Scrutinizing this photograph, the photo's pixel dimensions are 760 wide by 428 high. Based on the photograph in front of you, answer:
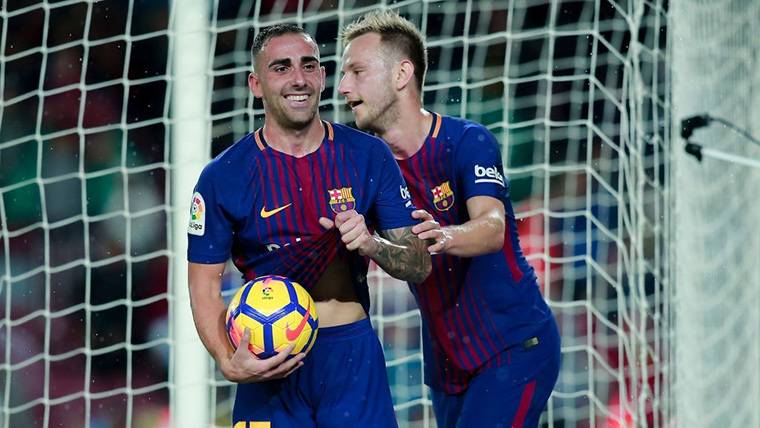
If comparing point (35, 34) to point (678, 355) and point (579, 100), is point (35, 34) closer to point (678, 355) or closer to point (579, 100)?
point (579, 100)

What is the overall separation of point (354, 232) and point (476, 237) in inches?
23.2

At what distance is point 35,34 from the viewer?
675 centimetres

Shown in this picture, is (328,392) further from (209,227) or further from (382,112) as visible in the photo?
(382,112)

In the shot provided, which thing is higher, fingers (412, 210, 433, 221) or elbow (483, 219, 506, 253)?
fingers (412, 210, 433, 221)

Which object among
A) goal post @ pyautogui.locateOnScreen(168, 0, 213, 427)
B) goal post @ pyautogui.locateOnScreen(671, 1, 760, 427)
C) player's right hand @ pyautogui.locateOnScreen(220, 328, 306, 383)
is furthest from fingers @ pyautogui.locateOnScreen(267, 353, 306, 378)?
goal post @ pyautogui.locateOnScreen(168, 0, 213, 427)

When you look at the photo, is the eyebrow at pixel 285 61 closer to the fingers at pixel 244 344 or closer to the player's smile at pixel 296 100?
the player's smile at pixel 296 100

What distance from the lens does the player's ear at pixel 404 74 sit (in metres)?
3.75

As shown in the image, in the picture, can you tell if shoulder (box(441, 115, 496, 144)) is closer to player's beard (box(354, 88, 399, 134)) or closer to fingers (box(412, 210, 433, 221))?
player's beard (box(354, 88, 399, 134))

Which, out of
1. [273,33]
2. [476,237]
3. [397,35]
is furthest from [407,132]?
[273,33]

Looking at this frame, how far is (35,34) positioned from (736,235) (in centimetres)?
432

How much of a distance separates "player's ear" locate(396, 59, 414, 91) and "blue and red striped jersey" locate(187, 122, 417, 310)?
539mm

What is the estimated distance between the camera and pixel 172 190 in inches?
276

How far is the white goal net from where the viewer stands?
6.21m

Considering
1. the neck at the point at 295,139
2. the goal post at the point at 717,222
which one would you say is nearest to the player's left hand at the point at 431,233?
the neck at the point at 295,139
